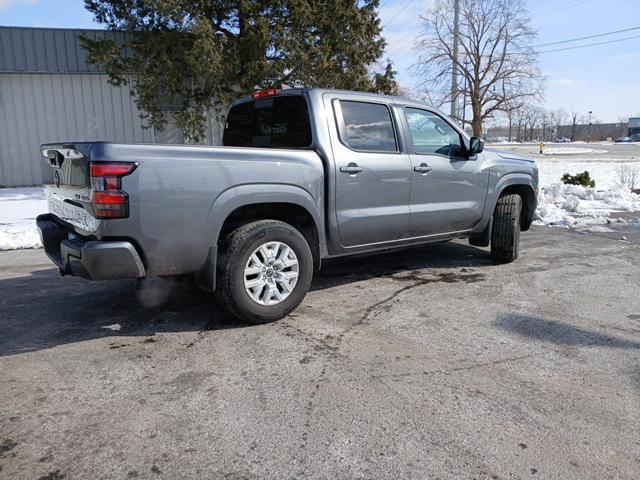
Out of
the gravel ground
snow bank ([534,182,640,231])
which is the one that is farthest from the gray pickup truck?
snow bank ([534,182,640,231])

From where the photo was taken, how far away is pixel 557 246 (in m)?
7.28

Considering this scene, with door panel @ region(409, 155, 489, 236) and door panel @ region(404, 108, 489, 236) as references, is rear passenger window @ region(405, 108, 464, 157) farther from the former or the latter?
door panel @ region(409, 155, 489, 236)

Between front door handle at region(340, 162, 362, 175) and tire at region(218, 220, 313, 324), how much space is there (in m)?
0.72

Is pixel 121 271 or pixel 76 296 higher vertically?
pixel 121 271

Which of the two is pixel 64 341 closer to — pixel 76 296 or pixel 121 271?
pixel 121 271

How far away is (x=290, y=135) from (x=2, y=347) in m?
2.95

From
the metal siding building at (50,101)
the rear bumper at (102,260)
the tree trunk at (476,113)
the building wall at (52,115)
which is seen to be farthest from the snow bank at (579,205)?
the tree trunk at (476,113)

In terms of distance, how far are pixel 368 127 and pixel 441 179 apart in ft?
3.48

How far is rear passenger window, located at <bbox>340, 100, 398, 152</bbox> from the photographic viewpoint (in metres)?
4.71

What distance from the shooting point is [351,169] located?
4555mm

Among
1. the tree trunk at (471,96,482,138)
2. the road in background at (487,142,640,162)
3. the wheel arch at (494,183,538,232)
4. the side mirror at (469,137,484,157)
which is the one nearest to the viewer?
the side mirror at (469,137,484,157)

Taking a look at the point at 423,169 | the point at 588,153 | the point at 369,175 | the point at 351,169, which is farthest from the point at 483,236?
the point at 588,153

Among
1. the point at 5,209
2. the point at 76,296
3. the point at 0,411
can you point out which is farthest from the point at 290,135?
the point at 5,209

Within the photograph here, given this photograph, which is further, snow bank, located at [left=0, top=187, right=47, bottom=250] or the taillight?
snow bank, located at [left=0, top=187, right=47, bottom=250]
